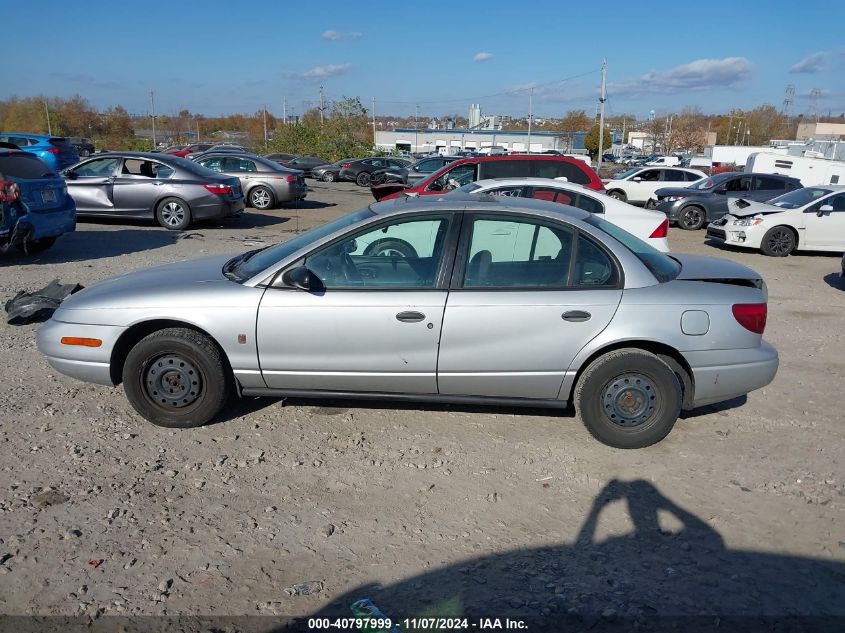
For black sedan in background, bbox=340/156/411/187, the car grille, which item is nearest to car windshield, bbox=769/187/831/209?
the car grille

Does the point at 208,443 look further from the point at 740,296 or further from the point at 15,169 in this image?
the point at 15,169

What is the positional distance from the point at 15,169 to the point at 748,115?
119716mm

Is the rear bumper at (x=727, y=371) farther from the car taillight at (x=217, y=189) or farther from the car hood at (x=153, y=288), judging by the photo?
the car taillight at (x=217, y=189)

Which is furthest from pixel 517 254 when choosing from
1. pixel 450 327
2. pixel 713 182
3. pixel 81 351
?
pixel 713 182

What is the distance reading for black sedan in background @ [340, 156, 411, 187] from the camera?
31.6 m

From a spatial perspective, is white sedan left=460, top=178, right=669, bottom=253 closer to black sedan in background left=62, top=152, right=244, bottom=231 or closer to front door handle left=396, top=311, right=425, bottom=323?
front door handle left=396, top=311, right=425, bottom=323

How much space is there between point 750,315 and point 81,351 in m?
4.54

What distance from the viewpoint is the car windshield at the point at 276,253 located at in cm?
473

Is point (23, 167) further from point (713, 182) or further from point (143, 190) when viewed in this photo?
point (713, 182)

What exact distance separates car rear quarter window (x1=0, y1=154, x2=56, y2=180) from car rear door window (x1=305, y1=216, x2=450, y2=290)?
7299mm

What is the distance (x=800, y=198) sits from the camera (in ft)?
47.1

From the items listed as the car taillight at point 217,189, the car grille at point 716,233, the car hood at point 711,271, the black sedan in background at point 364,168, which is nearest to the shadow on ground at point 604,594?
the car hood at point 711,271

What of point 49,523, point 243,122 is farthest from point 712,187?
point 243,122

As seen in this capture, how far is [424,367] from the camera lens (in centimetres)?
453
